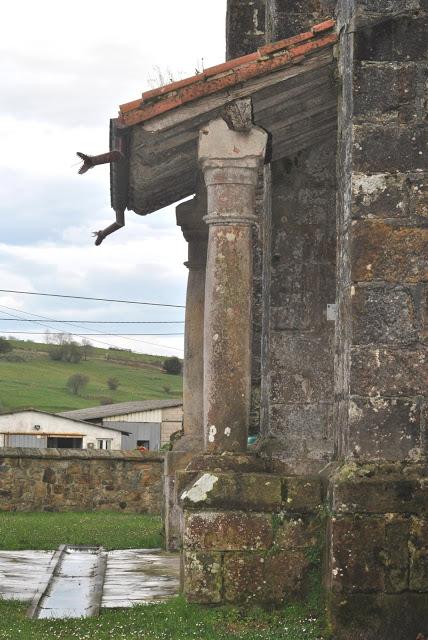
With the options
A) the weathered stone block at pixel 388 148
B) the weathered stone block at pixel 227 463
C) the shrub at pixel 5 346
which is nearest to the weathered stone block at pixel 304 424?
the weathered stone block at pixel 227 463

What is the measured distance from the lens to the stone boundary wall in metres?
21.0

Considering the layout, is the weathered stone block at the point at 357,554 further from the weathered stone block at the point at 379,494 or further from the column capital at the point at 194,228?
the column capital at the point at 194,228

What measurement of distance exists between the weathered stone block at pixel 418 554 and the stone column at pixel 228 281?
139cm

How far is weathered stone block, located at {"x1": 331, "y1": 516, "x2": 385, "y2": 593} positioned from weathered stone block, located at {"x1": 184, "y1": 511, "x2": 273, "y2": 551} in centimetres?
62

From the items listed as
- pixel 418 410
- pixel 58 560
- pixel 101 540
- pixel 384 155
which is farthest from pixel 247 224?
pixel 101 540

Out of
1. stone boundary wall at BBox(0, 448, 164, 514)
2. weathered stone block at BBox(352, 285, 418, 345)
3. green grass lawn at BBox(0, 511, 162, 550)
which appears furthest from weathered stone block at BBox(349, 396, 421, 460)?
stone boundary wall at BBox(0, 448, 164, 514)

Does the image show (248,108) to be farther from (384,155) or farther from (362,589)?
(362,589)

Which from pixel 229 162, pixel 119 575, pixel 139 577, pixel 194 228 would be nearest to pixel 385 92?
pixel 229 162

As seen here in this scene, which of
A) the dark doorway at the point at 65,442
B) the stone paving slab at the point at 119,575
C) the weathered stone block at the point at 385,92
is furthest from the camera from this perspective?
the dark doorway at the point at 65,442

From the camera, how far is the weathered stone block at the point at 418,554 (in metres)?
7.31

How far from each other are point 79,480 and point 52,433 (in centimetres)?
2560

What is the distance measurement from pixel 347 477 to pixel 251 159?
2.34 metres

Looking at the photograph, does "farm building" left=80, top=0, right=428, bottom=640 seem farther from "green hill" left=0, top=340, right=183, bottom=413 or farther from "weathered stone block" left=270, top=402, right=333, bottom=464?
"green hill" left=0, top=340, right=183, bottom=413

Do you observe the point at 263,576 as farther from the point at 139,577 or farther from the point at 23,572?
the point at 23,572
